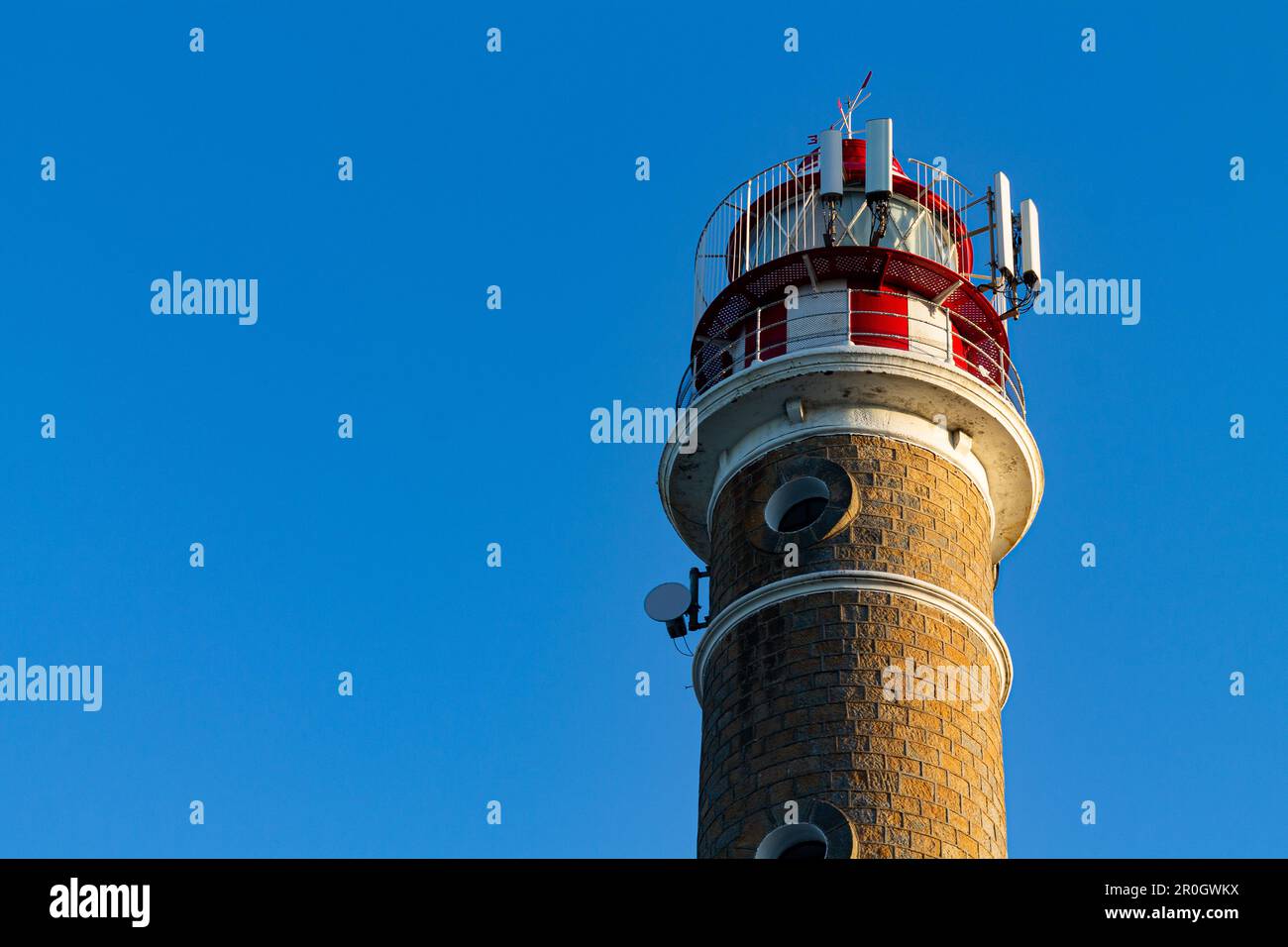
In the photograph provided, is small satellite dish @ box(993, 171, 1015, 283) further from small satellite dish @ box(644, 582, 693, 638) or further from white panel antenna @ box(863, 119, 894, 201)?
small satellite dish @ box(644, 582, 693, 638)

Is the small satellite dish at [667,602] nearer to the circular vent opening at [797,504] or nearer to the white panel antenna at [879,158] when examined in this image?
the circular vent opening at [797,504]

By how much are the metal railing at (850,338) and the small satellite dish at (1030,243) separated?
1139 millimetres

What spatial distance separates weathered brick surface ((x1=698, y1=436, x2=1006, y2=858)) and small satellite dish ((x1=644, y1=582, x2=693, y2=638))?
727mm

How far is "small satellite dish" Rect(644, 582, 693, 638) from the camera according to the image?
2845cm

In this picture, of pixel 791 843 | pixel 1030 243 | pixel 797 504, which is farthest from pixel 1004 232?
pixel 791 843

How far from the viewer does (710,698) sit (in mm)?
27219

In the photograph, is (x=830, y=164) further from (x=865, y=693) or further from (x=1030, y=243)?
(x=865, y=693)

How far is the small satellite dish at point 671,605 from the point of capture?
28453 millimetres

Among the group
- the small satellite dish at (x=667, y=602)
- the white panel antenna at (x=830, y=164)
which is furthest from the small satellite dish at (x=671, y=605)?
the white panel antenna at (x=830, y=164)

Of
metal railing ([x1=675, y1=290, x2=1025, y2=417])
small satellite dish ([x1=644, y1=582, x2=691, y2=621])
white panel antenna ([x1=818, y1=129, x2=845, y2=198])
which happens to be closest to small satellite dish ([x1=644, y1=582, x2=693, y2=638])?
small satellite dish ([x1=644, y1=582, x2=691, y2=621])

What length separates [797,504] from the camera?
27.8m

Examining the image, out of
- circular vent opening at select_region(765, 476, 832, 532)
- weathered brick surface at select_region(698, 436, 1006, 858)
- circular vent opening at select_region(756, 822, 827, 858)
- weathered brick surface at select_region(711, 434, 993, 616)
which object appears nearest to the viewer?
circular vent opening at select_region(756, 822, 827, 858)
